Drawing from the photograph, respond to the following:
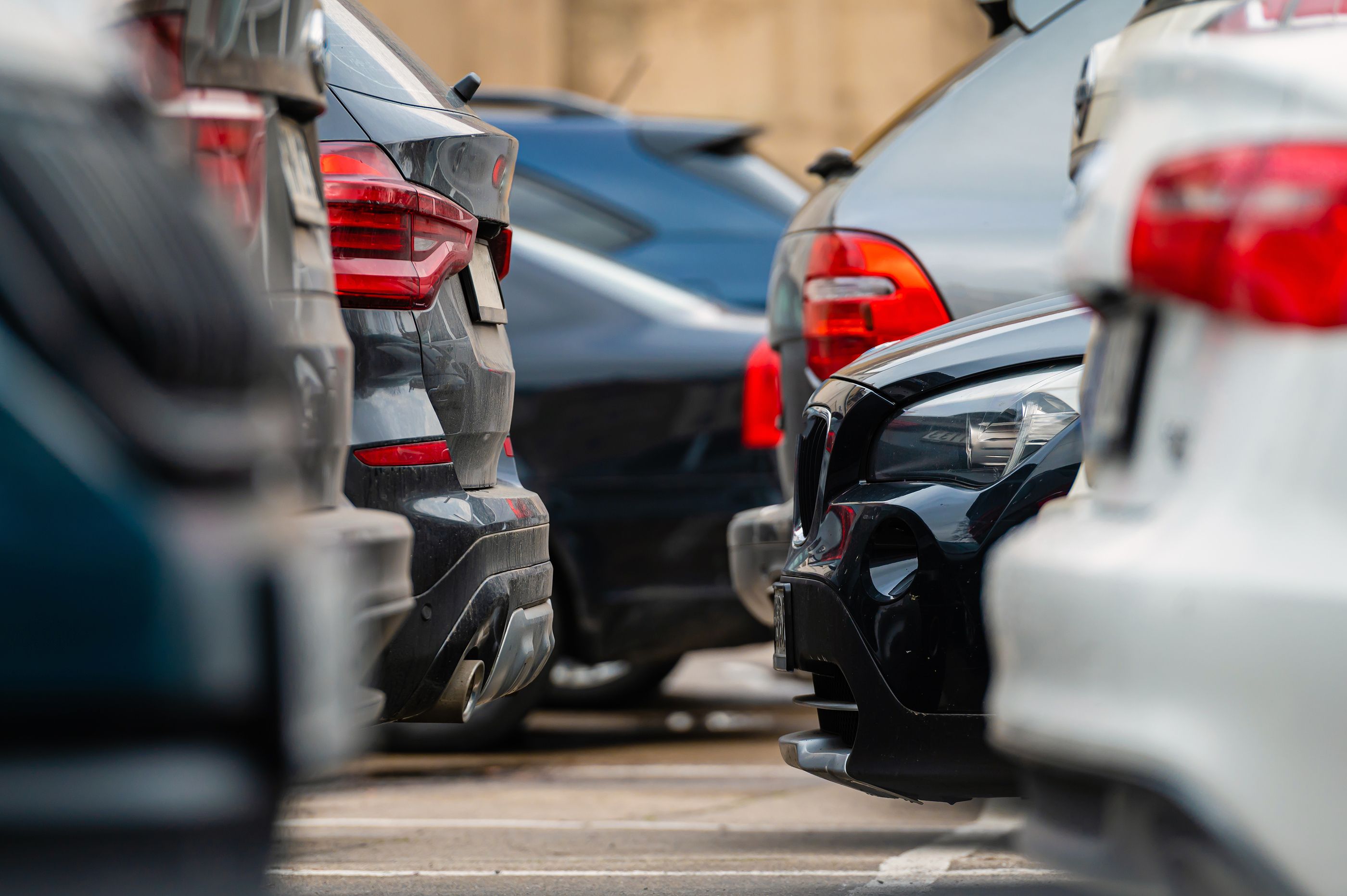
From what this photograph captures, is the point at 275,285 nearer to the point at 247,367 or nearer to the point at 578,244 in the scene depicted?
the point at 247,367

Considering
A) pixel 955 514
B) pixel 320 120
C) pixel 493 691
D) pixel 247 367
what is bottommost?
pixel 493 691

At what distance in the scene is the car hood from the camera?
124 inches

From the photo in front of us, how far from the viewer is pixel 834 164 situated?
4.52 metres

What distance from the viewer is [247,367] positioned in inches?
65.2

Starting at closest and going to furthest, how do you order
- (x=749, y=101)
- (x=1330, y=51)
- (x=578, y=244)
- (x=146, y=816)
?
(x=146, y=816), (x=1330, y=51), (x=578, y=244), (x=749, y=101)

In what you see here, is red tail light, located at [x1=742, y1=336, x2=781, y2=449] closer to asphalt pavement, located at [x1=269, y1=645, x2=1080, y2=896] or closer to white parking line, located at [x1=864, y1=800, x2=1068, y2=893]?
asphalt pavement, located at [x1=269, y1=645, x2=1080, y2=896]

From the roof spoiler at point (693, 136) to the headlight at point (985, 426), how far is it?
4370 mm

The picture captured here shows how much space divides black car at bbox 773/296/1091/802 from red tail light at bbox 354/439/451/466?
Result: 0.74 m

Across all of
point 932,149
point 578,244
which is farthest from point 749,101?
point 932,149

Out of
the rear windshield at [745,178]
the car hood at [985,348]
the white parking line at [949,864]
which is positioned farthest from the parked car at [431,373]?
the rear windshield at [745,178]

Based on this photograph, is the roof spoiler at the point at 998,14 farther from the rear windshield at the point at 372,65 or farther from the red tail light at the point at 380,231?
the red tail light at the point at 380,231

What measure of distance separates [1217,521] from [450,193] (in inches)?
76.9

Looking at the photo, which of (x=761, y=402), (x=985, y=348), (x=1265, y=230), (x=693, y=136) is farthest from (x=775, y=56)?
(x=1265, y=230)

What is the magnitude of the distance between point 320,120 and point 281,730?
1.86 m
